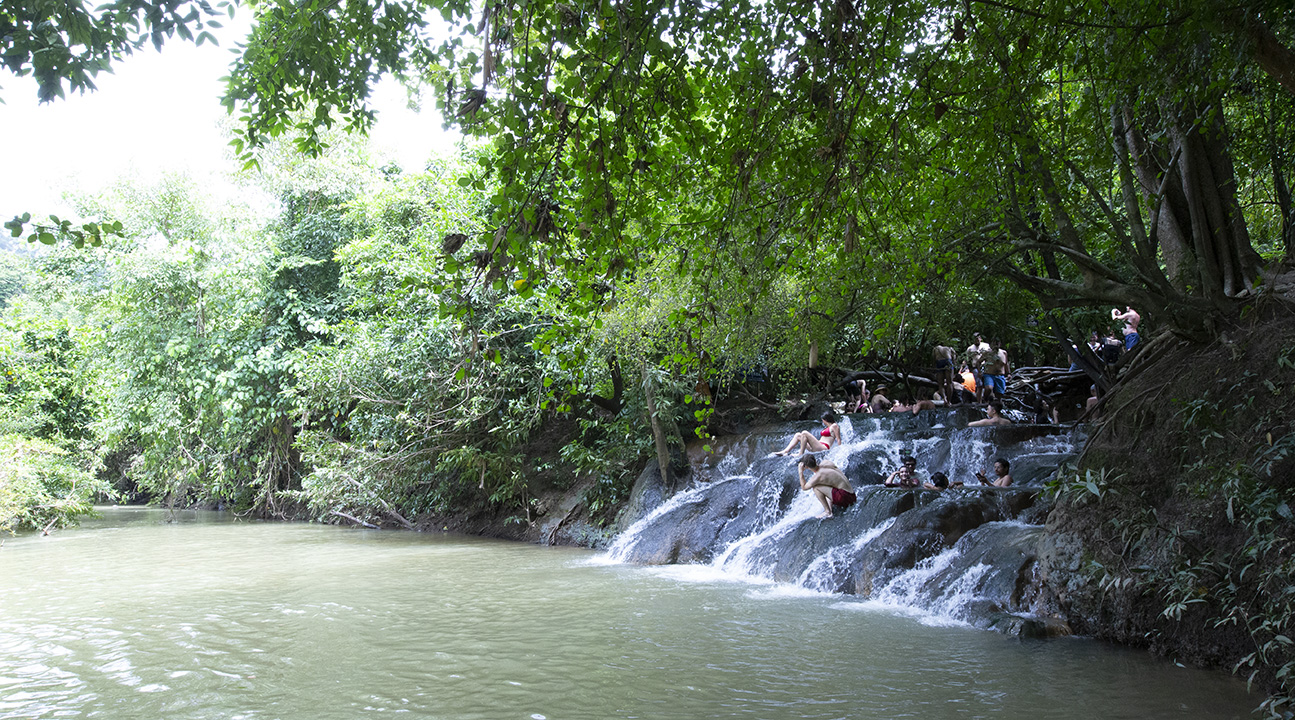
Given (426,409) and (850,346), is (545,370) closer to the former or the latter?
(426,409)

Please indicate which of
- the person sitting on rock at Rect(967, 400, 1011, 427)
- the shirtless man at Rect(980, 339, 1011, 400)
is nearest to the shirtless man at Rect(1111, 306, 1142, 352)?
the shirtless man at Rect(980, 339, 1011, 400)

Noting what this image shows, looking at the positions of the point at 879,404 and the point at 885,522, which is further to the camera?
the point at 879,404

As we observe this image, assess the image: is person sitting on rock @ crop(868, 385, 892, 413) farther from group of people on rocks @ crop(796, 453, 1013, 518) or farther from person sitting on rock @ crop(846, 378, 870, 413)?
group of people on rocks @ crop(796, 453, 1013, 518)

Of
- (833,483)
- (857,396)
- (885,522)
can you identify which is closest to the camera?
(885,522)

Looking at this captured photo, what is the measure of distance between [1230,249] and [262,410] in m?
18.3

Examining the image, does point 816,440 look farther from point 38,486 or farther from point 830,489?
point 38,486

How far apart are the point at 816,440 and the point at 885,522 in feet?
10.8

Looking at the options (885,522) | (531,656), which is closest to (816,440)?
(885,522)

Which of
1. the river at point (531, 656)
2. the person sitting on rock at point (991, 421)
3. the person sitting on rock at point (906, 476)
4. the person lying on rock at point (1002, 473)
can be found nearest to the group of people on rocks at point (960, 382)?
the person sitting on rock at point (991, 421)

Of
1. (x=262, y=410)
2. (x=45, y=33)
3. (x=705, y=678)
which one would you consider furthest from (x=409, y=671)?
(x=262, y=410)

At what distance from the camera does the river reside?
5184 mm

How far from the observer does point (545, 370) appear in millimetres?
14727

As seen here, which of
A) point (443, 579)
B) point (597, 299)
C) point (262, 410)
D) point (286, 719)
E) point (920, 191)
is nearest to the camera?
point (597, 299)

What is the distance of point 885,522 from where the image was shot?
Answer: 9.52 meters
